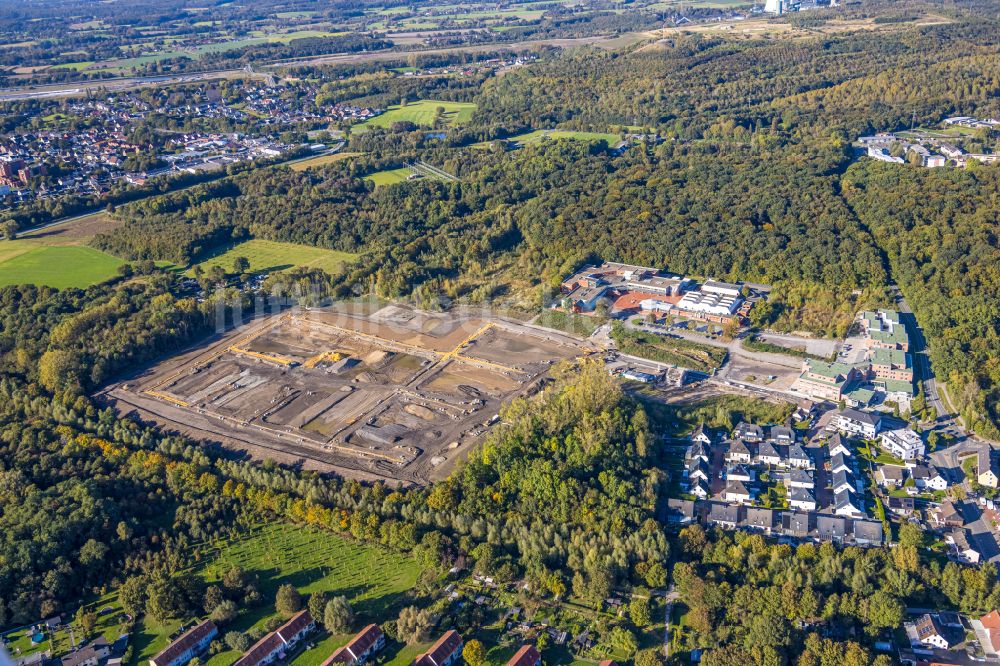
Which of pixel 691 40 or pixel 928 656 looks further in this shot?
pixel 691 40

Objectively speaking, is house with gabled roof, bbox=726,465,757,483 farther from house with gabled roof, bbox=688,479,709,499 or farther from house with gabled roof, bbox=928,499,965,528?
house with gabled roof, bbox=928,499,965,528

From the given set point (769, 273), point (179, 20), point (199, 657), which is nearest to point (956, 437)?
point (769, 273)

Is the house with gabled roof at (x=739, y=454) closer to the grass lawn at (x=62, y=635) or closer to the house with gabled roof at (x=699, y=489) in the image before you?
the house with gabled roof at (x=699, y=489)

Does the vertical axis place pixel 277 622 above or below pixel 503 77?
below

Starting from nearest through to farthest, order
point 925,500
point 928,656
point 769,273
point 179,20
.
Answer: point 928,656
point 925,500
point 769,273
point 179,20

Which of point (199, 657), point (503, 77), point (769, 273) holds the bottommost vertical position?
point (199, 657)

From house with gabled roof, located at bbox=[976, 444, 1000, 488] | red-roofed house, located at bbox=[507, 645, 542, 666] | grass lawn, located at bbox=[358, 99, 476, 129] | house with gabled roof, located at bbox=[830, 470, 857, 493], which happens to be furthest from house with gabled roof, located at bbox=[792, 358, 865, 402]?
grass lawn, located at bbox=[358, 99, 476, 129]

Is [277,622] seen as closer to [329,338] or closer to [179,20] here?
[329,338]

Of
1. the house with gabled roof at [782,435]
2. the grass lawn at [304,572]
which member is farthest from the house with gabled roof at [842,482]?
the grass lawn at [304,572]

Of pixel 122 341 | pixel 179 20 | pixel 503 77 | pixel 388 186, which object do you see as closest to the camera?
pixel 122 341
